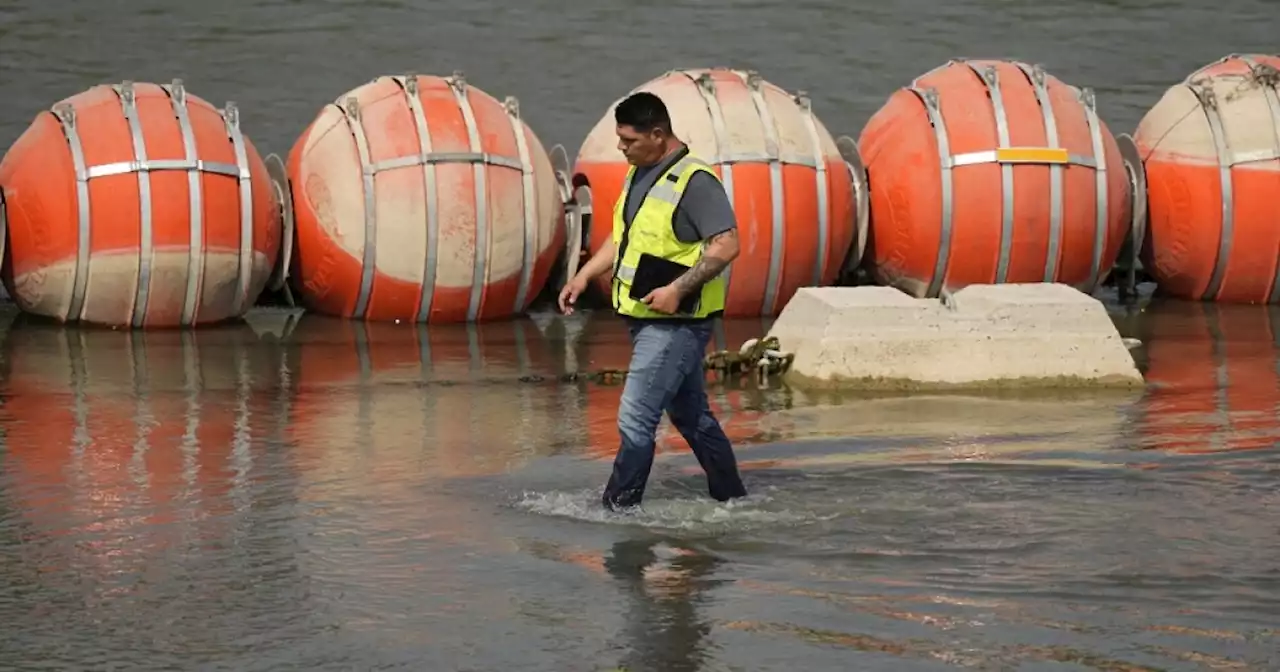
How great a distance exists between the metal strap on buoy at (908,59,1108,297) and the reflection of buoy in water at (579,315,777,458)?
1.47m

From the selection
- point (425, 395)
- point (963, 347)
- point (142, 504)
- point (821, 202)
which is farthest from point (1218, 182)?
point (142, 504)

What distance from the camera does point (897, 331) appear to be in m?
12.0

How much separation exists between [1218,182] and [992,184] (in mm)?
1803

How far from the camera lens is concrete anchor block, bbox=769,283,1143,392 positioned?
12.0 m

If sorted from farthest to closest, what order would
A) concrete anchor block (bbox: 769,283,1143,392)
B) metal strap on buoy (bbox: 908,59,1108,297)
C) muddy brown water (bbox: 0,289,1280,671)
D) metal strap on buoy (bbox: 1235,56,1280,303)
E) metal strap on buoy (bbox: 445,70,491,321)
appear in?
metal strap on buoy (bbox: 1235,56,1280,303), metal strap on buoy (bbox: 908,59,1108,297), metal strap on buoy (bbox: 445,70,491,321), concrete anchor block (bbox: 769,283,1143,392), muddy brown water (bbox: 0,289,1280,671)

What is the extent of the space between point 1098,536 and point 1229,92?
26.7 feet

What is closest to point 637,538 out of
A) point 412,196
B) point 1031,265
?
point 412,196

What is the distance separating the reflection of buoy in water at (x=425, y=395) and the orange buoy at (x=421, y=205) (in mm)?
246

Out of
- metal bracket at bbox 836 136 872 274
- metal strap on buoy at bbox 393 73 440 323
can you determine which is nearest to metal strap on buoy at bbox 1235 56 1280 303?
metal bracket at bbox 836 136 872 274

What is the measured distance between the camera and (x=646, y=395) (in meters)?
8.55

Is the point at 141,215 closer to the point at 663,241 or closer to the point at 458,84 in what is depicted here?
the point at 458,84

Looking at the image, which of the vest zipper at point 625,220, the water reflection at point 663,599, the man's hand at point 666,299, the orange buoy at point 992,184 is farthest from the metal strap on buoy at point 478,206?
the water reflection at point 663,599

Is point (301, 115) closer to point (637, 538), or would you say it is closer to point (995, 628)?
point (637, 538)

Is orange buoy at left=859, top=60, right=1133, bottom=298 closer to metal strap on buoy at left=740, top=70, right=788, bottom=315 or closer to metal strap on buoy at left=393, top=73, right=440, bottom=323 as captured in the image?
metal strap on buoy at left=740, top=70, right=788, bottom=315
